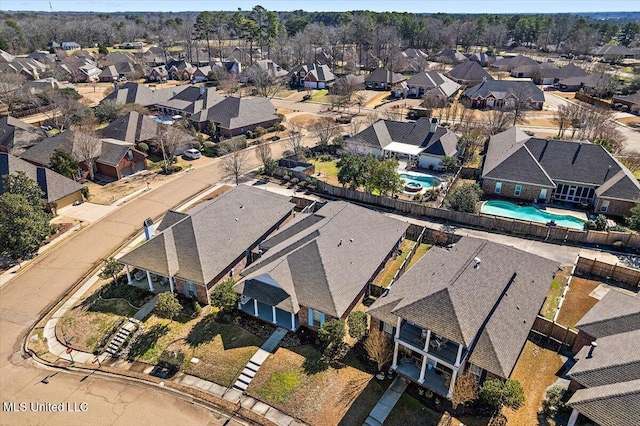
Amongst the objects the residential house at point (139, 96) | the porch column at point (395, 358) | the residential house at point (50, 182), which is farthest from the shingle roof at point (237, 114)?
the porch column at point (395, 358)

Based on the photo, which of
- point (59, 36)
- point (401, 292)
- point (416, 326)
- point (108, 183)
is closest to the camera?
point (416, 326)

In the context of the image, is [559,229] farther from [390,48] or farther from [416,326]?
[390,48]

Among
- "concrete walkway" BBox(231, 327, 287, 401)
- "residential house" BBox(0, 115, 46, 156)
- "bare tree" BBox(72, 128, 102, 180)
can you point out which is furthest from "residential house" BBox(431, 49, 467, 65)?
"concrete walkway" BBox(231, 327, 287, 401)

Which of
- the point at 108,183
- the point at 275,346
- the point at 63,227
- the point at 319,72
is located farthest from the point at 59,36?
the point at 275,346

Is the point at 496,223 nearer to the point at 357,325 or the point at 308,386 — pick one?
the point at 357,325

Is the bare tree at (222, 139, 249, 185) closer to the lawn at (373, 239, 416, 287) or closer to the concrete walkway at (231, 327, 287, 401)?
the lawn at (373, 239, 416, 287)

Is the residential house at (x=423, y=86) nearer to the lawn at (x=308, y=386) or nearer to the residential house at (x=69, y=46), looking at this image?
the lawn at (x=308, y=386)

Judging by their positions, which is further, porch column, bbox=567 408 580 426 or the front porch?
the front porch
